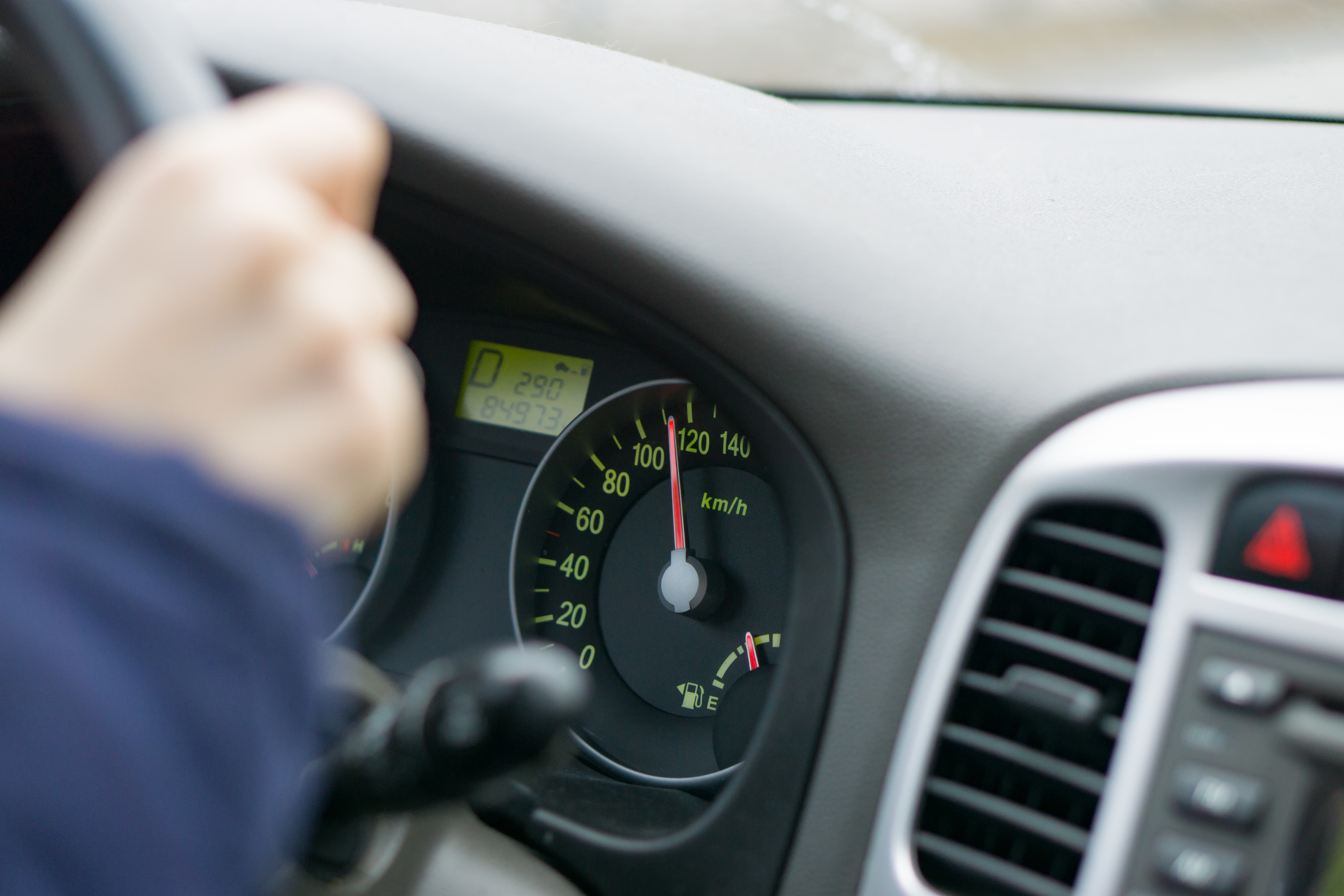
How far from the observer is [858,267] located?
91 cm

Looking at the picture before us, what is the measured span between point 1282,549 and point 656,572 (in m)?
0.78

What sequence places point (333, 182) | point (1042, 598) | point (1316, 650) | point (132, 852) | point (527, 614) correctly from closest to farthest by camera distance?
1. point (132, 852)
2. point (333, 182)
3. point (1316, 650)
4. point (1042, 598)
5. point (527, 614)

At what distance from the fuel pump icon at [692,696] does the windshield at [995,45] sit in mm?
694

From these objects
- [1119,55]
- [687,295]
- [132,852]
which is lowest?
[132,852]

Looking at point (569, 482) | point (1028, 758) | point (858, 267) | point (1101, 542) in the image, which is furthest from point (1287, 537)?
point (569, 482)

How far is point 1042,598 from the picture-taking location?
0.82 metres

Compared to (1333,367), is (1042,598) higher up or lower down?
lower down

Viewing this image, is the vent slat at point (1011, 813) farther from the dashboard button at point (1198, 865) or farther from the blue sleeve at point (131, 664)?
the blue sleeve at point (131, 664)

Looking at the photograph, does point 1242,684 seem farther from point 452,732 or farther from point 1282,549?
point 452,732

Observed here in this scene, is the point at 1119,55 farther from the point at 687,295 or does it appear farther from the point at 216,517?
the point at 216,517

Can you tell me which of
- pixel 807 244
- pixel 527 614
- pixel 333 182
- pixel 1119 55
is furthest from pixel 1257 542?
pixel 1119 55

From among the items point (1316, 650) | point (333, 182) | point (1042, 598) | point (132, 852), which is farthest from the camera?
point (1042, 598)

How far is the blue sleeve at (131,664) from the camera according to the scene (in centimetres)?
29

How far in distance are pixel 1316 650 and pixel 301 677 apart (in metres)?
0.62
